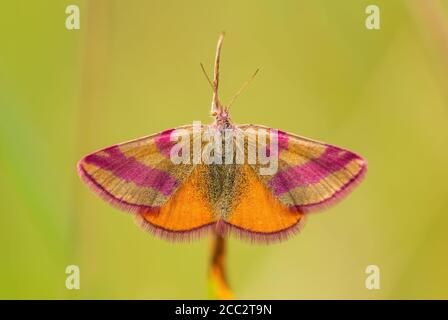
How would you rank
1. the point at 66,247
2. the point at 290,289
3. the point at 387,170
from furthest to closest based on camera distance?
the point at 387,170 → the point at 290,289 → the point at 66,247

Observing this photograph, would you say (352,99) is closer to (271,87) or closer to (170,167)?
(271,87)

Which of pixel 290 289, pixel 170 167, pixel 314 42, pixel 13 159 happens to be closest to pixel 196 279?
pixel 290 289

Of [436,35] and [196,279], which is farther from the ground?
[436,35]

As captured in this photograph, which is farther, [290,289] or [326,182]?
[290,289]

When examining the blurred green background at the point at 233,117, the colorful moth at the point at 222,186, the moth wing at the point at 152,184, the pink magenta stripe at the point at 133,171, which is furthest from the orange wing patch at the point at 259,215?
the blurred green background at the point at 233,117

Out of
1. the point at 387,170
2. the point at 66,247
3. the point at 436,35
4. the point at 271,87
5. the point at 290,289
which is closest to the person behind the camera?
the point at 66,247

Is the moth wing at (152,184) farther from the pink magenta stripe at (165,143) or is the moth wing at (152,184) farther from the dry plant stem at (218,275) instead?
the dry plant stem at (218,275)

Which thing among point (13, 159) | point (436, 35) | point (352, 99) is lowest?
point (13, 159)
